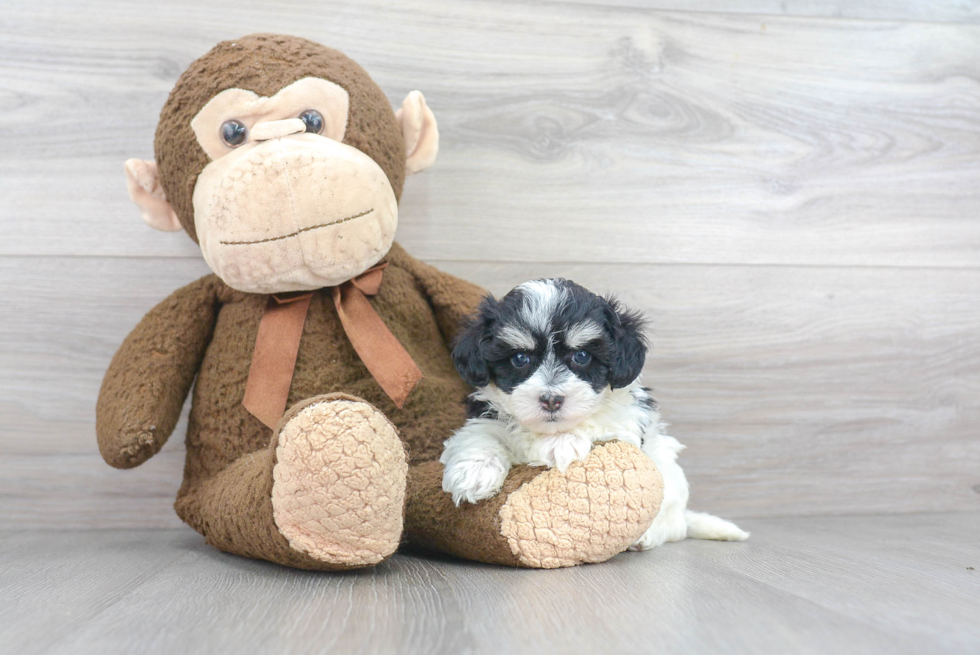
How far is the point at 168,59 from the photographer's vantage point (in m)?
1.53

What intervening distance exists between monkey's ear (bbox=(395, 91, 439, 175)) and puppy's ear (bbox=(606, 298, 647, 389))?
47cm

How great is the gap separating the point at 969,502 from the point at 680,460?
67 centimetres

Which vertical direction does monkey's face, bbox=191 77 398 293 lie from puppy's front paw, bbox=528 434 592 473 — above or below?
above

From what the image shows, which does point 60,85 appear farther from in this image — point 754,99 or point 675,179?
point 754,99

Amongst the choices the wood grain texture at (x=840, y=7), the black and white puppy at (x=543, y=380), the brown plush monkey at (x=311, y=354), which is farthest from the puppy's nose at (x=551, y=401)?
the wood grain texture at (x=840, y=7)

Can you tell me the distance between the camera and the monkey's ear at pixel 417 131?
1.34m

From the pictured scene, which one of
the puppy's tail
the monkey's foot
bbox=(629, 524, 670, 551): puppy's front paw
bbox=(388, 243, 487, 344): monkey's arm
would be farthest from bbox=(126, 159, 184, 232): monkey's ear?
the puppy's tail

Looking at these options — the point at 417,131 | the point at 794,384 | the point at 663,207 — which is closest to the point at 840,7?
the point at 663,207

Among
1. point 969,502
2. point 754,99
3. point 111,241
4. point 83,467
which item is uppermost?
point 754,99

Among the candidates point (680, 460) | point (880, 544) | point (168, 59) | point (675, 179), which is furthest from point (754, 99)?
point (168, 59)

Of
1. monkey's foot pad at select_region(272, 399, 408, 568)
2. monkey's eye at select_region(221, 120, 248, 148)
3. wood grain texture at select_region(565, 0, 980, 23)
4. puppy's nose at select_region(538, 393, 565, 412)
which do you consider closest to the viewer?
monkey's foot pad at select_region(272, 399, 408, 568)

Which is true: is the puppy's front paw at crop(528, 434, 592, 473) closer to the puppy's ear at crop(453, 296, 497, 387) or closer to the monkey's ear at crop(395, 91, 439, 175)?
the puppy's ear at crop(453, 296, 497, 387)

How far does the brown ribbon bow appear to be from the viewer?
1.21 meters

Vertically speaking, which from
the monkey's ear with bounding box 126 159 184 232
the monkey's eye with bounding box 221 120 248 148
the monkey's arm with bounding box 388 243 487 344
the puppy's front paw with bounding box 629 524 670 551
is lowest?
the puppy's front paw with bounding box 629 524 670 551
